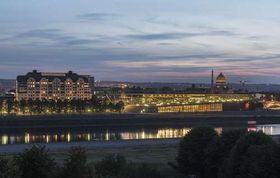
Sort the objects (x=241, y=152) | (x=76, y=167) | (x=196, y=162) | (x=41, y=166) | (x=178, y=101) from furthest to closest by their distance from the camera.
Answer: (x=178, y=101) < (x=196, y=162) < (x=241, y=152) < (x=76, y=167) < (x=41, y=166)

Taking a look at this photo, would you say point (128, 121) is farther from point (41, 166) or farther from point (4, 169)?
point (4, 169)

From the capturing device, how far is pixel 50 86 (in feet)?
480

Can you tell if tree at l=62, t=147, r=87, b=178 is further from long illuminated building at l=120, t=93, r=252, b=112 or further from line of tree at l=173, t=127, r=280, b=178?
long illuminated building at l=120, t=93, r=252, b=112

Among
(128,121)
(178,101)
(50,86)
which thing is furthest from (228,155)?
(178,101)

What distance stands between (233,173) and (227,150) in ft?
12.8

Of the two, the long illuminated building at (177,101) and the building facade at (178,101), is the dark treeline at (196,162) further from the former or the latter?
the long illuminated building at (177,101)

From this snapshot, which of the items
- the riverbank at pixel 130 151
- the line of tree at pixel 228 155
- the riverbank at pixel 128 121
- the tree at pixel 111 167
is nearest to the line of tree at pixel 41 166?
the line of tree at pixel 228 155

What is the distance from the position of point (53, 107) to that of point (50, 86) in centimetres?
4232

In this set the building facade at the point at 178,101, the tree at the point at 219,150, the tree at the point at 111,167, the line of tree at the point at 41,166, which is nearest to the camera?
the line of tree at the point at 41,166

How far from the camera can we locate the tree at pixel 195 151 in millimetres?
25656

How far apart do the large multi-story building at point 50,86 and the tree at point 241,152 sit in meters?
120

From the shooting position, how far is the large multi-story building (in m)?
142

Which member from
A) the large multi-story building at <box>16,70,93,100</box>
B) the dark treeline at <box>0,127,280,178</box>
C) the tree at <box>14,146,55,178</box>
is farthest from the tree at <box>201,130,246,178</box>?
the large multi-story building at <box>16,70,93,100</box>

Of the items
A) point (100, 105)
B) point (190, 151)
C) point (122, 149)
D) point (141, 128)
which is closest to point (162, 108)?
point (100, 105)
